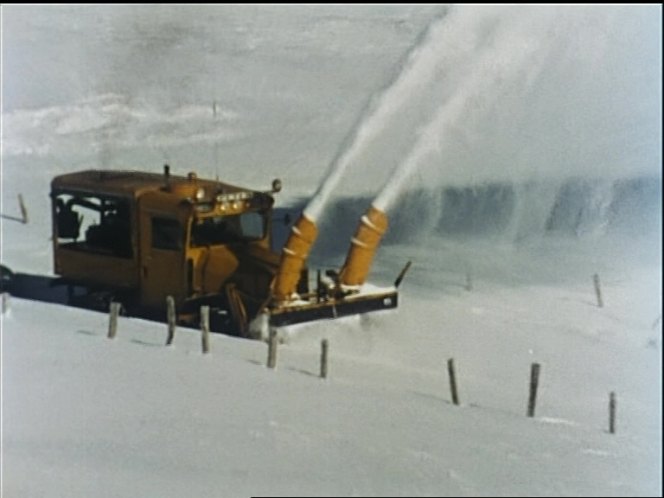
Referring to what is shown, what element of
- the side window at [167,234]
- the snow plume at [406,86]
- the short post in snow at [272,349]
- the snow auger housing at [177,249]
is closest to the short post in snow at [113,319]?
the snow auger housing at [177,249]

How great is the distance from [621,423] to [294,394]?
0.77 m

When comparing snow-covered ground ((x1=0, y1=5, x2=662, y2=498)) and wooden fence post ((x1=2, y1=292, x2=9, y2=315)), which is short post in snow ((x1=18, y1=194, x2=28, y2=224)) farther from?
wooden fence post ((x1=2, y1=292, x2=9, y2=315))

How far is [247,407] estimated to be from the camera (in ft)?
10.2

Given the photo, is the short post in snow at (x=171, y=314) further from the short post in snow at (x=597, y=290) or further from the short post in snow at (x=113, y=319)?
the short post in snow at (x=597, y=290)

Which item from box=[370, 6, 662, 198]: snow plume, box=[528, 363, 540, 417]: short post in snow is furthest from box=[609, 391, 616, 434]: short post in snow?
box=[370, 6, 662, 198]: snow plume

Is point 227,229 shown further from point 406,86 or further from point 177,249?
point 406,86

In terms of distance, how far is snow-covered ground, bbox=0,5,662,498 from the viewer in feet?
10.1

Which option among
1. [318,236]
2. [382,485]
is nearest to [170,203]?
[318,236]

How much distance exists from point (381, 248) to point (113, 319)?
57 cm

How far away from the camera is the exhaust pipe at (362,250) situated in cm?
317

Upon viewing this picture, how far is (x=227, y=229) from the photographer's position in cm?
304

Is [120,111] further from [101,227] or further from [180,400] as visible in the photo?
[180,400]

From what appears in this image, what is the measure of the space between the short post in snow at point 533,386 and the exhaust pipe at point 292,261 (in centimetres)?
61

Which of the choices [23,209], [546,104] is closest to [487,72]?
[546,104]
